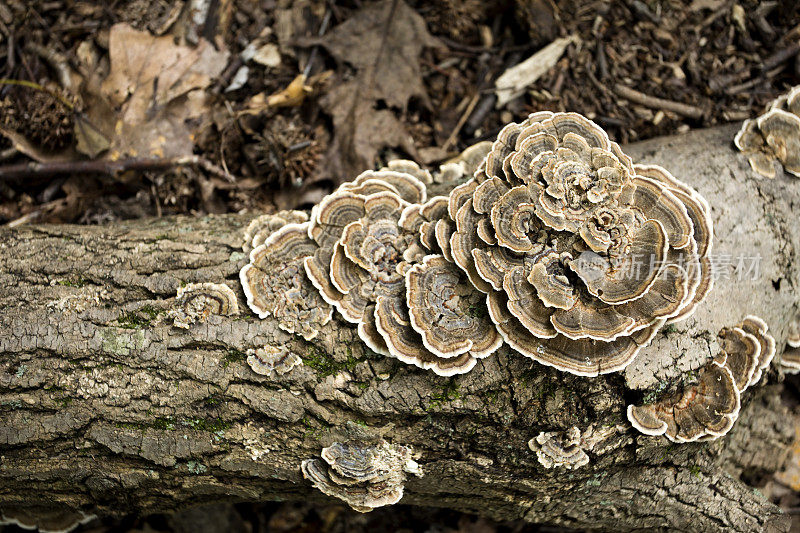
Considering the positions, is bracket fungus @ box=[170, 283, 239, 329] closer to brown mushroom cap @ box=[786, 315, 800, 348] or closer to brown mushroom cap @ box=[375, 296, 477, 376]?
brown mushroom cap @ box=[375, 296, 477, 376]

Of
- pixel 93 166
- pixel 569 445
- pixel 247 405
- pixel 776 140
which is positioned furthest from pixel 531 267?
pixel 93 166

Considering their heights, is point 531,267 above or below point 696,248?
below

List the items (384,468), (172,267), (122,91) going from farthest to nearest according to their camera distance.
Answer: (122,91)
(172,267)
(384,468)

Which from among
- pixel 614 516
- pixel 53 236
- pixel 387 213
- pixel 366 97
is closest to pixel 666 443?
pixel 614 516

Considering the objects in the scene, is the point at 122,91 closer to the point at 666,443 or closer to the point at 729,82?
the point at 666,443

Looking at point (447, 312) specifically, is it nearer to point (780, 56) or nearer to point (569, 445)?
point (569, 445)

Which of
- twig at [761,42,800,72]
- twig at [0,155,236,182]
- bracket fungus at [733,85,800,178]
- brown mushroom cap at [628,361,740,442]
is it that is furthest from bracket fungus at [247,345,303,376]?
twig at [761,42,800,72]
